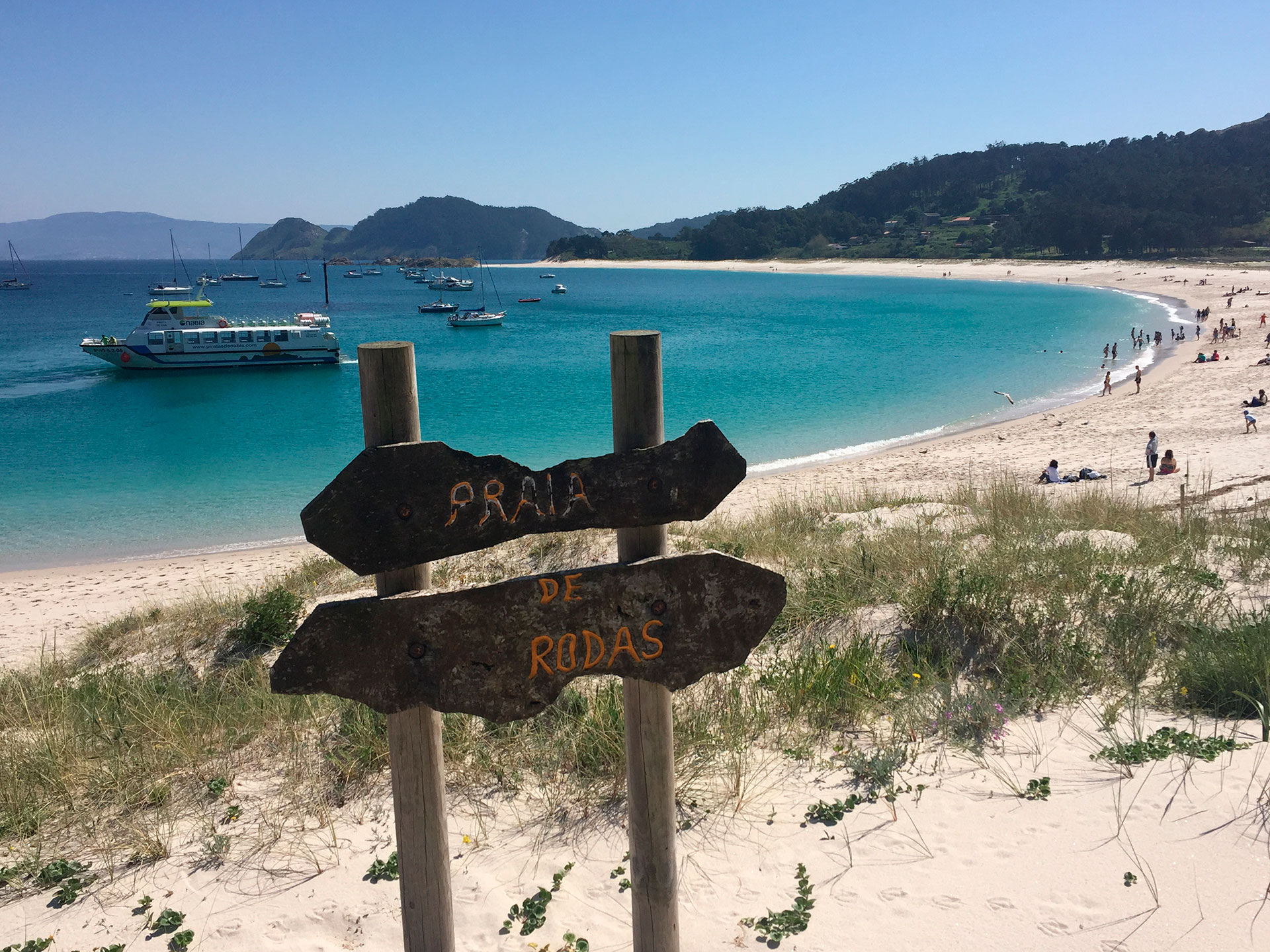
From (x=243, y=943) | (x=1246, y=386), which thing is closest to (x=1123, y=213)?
(x=1246, y=386)

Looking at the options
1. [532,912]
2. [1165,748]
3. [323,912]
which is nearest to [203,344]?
[323,912]

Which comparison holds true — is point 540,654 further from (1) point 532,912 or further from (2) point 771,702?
(2) point 771,702

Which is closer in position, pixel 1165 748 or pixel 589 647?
pixel 589 647

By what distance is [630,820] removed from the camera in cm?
299

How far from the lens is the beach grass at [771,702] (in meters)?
4.08

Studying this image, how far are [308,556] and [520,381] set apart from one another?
2642cm

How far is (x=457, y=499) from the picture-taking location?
2.63 meters

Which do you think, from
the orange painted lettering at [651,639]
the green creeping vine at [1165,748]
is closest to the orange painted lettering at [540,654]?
the orange painted lettering at [651,639]

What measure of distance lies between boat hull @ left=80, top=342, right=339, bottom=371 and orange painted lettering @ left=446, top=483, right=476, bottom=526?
135 ft

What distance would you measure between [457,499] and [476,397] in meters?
33.5

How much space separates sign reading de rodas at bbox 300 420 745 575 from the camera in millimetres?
2547

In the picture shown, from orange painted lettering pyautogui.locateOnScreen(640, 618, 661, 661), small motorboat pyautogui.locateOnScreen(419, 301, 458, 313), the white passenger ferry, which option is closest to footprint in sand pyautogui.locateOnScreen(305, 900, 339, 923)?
orange painted lettering pyautogui.locateOnScreen(640, 618, 661, 661)

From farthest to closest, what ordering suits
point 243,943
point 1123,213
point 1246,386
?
1. point 1123,213
2. point 1246,386
3. point 243,943

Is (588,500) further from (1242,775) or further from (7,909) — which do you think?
(1242,775)
